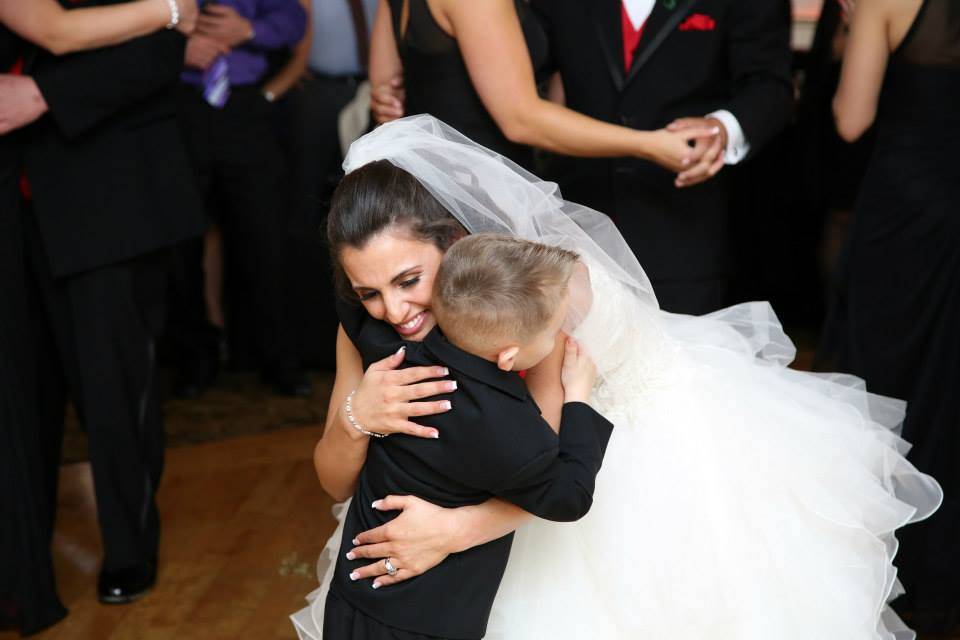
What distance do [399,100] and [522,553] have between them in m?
1.27

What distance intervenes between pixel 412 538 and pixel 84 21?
1.51m

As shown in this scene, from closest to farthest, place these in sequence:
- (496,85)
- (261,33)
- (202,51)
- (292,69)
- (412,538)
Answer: (412,538) → (496,85) → (202,51) → (261,33) → (292,69)

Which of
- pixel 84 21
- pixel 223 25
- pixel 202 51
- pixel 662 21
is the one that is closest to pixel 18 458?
pixel 84 21

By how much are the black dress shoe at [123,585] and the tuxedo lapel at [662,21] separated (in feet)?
5.88

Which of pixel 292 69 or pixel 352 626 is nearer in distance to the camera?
pixel 352 626

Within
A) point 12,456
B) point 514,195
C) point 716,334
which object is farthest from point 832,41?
point 12,456

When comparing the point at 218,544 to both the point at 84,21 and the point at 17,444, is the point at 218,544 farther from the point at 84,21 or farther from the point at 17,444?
the point at 84,21

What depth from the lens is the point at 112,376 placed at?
259 centimetres

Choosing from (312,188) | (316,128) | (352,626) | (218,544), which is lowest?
(218,544)

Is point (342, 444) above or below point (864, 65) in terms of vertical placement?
below

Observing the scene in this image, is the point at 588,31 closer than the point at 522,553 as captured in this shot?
No

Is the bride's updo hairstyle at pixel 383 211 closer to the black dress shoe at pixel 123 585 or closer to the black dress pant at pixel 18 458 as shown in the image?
the black dress pant at pixel 18 458

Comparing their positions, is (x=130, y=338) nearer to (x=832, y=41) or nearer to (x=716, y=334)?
(x=716, y=334)

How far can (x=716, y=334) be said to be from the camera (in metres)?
1.99
